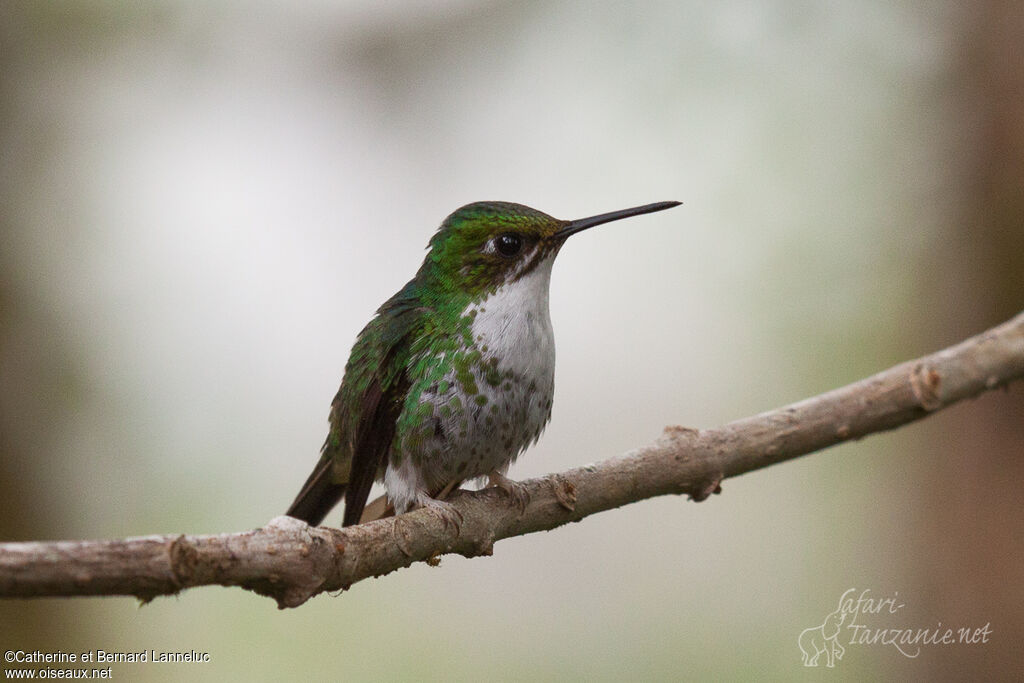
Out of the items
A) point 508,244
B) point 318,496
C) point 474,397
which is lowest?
point 318,496

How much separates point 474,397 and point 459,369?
0.47 ft

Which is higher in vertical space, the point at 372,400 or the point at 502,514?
the point at 372,400

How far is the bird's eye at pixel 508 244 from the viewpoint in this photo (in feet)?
14.4

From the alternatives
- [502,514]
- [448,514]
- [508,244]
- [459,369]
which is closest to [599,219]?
→ [508,244]

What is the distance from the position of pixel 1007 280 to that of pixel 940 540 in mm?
1905

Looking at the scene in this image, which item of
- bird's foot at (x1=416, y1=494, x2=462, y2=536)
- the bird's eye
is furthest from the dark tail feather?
the bird's eye

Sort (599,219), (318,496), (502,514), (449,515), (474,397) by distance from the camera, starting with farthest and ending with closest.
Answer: (318,496)
(599,219)
(474,397)
(502,514)
(449,515)

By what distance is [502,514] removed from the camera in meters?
3.68

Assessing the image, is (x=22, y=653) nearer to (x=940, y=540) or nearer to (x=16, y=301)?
(x=16, y=301)

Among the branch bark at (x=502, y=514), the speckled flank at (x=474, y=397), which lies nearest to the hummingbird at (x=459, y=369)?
the speckled flank at (x=474, y=397)

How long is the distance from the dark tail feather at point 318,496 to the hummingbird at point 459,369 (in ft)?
0.04

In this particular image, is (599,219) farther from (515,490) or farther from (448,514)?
(448,514)

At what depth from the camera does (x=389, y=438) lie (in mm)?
4293

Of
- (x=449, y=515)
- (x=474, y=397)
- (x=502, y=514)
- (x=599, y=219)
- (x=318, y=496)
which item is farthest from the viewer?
(x=318, y=496)
